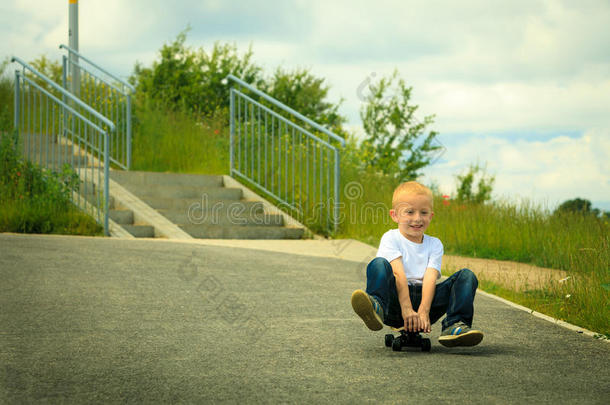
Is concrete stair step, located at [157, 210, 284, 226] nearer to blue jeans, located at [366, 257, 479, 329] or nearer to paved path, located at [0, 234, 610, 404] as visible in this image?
paved path, located at [0, 234, 610, 404]

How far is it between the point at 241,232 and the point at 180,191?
55.6 inches

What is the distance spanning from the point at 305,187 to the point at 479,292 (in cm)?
518

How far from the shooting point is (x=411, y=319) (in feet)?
11.4

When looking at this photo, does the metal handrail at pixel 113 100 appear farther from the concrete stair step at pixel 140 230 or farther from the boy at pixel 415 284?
the boy at pixel 415 284

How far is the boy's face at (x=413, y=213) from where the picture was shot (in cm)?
357

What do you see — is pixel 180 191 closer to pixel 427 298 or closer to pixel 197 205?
pixel 197 205

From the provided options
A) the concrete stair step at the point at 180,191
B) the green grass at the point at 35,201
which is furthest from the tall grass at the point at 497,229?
the green grass at the point at 35,201

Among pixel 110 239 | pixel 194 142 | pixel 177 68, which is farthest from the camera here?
pixel 177 68

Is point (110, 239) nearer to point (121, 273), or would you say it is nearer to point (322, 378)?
point (121, 273)

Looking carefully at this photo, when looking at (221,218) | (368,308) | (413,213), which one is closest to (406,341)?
(368,308)

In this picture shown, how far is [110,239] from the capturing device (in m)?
8.25

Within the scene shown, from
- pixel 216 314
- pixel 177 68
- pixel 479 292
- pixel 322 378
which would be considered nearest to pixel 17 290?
pixel 216 314

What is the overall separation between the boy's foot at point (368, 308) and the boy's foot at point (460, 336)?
36 cm

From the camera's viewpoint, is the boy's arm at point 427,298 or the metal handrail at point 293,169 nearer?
the boy's arm at point 427,298
